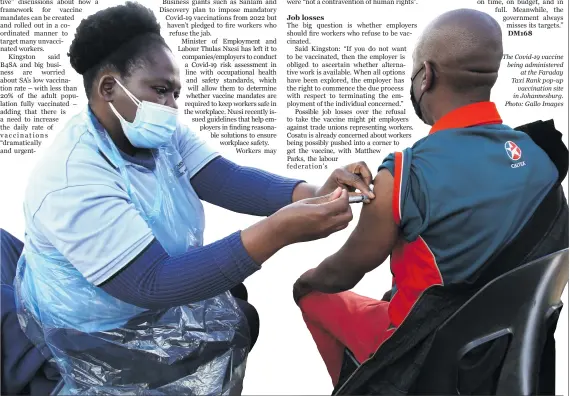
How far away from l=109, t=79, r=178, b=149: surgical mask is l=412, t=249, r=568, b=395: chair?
0.99m

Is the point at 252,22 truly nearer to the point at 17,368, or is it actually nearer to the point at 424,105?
the point at 424,105

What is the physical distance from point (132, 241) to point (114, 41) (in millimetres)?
595

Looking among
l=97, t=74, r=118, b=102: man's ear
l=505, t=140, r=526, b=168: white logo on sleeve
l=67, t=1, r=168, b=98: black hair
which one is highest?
l=67, t=1, r=168, b=98: black hair

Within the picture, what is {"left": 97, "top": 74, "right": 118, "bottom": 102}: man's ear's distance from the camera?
2.02 m

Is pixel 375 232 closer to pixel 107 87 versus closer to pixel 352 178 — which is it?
pixel 352 178

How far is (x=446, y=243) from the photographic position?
1.78 m

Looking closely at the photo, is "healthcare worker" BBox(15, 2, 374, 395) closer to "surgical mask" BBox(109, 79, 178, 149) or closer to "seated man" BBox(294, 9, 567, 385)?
"surgical mask" BBox(109, 79, 178, 149)

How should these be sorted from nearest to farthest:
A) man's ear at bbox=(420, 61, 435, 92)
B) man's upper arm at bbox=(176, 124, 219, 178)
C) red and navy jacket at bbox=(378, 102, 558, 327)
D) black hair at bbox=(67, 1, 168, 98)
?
red and navy jacket at bbox=(378, 102, 558, 327)
man's ear at bbox=(420, 61, 435, 92)
black hair at bbox=(67, 1, 168, 98)
man's upper arm at bbox=(176, 124, 219, 178)

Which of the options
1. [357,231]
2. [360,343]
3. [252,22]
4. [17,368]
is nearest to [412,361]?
[360,343]

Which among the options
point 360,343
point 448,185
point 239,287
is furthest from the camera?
point 239,287

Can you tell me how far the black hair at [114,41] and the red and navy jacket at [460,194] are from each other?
0.78 metres

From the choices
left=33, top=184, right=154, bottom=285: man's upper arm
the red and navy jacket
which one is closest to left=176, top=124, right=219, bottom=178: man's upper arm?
left=33, top=184, right=154, bottom=285: man's upper arm

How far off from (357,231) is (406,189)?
197 mm

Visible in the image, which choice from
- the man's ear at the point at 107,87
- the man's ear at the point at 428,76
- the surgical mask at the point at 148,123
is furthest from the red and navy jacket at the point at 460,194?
the man's ear at the point at 107,87
